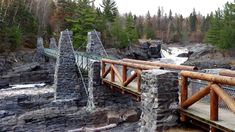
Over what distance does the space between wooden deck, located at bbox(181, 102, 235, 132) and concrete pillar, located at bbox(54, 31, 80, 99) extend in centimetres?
1187

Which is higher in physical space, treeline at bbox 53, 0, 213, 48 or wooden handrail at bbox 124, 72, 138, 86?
treeline at bbox 53, 0, 213, 48

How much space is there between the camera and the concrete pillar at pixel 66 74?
714 inches

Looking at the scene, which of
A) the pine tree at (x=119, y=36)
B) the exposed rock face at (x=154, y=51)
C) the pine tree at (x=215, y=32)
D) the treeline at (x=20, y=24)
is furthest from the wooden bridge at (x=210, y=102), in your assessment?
the exposed rock face at (x=154, y=51)

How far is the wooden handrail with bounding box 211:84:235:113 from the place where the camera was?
5.10 metres

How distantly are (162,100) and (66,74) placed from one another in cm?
1229

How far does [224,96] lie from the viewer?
5281 mm

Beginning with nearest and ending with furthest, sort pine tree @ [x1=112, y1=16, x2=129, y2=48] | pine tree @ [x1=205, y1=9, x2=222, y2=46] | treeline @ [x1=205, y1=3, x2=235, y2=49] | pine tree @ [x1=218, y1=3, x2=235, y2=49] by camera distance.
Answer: pine tree @ [x1=218, y1=3, x2=235, y2=49] < treeline @ [x1=205, y1=3, x2=235, y2=49] < pine tree @ [x1=205, y1=9, x2=222, y2=46] < pine tree @ [x1=112, y1=16, x2=129, y2=48]

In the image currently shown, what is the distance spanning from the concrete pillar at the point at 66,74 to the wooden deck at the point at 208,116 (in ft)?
38.9

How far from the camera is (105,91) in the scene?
14305 millimetres

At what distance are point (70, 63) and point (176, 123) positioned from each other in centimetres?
1258

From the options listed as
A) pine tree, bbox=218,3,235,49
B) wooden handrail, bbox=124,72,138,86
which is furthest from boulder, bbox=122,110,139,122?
A: pine tree, bbox=218,3,235,49

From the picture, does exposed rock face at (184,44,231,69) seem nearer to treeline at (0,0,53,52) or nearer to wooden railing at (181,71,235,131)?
treeline at (0,0,53,52)

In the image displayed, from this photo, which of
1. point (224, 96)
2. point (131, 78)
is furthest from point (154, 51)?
point (224, 96)

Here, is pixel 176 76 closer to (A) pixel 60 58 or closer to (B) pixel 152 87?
(B) pixel 152 87
